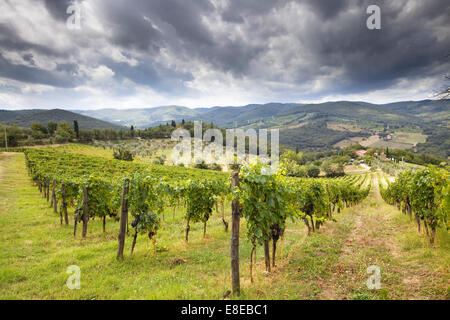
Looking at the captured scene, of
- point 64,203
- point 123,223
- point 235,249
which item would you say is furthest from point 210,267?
point 64,203

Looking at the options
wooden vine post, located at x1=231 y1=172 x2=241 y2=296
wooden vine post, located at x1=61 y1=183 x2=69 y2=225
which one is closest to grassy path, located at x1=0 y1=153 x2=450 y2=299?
wooden vine post, located at x1=231 y1=172 x2=241 y2=296

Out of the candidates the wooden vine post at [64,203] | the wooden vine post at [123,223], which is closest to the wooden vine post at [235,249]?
the wooden vine post at [123,223]

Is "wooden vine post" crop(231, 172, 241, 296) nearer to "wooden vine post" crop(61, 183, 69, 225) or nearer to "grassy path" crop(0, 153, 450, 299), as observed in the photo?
"grassy path" crop(0, 153, 450, 299)

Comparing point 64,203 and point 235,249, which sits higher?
point 235,249

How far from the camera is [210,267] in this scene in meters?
6.73

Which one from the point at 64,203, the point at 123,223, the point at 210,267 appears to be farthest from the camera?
the point at 64,203

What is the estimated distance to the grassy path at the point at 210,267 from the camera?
509cm

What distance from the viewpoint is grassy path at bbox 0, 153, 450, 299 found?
5.09 meters

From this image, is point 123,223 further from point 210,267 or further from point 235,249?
point 235,249

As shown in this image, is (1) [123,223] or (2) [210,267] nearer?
(2) [210,267]

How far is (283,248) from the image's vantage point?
8.85 metres

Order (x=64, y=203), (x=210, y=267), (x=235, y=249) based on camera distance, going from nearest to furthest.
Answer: (x=235, y=249), (x=210, y=267), (x=64, y=203)

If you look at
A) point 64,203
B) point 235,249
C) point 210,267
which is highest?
point 235,249
